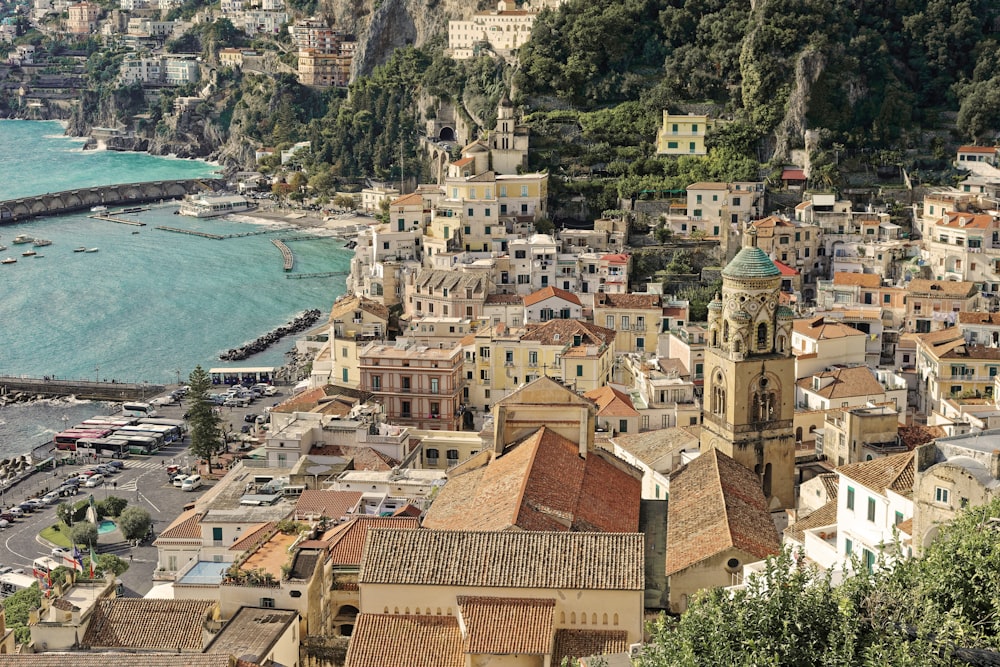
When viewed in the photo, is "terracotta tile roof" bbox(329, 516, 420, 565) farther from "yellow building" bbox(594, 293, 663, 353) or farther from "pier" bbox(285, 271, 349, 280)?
"pier" bbox(285, 271, 349, 280)

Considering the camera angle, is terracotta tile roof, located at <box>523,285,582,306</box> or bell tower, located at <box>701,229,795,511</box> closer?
bell tower, located at <box>701,229,795,511</box>

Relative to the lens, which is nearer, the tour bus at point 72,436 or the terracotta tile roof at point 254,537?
the terracotta tile roof at point 254,537

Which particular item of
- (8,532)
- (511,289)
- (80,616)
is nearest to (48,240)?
(511,289)

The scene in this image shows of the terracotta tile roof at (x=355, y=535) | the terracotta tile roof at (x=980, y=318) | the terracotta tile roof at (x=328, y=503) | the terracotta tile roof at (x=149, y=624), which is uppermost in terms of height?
the terracotta tile roof at (x=980, y=318)

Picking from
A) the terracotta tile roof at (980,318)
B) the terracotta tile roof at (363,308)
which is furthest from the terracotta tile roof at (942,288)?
the terracotta tile roof at (363,308)

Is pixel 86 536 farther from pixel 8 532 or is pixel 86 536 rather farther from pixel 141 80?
pixel 141 80

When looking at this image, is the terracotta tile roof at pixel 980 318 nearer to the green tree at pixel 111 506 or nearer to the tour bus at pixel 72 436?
the green tree at pixel 111 506

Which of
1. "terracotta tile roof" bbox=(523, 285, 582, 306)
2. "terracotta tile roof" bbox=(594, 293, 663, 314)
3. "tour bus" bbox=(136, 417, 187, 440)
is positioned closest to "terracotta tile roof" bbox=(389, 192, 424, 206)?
"terracotta tile roof" bbox=(523, 285, 582, 306)
